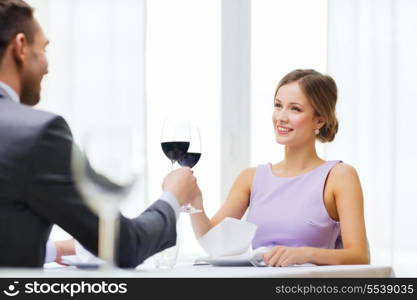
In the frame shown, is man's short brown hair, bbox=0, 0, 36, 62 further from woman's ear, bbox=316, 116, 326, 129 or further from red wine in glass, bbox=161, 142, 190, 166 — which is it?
woman's ear, bbox=316, 116, 326, 129

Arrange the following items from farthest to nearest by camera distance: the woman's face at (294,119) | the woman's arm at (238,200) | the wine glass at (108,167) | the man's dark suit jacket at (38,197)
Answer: the woman's arm at (238,200) → the woman's face at (294,119) → the man's dark suit jacket at (38,197) → the wine glass at (108,167)

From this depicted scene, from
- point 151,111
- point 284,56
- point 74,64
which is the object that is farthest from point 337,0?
point 74,64

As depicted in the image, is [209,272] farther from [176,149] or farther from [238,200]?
[238,200]

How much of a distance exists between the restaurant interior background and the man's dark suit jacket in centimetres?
225

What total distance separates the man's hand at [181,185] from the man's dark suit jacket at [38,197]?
134 millimetres

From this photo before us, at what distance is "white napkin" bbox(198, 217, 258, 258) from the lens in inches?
80.7

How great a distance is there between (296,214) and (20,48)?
1.31 metres

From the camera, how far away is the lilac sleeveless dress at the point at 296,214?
263cm

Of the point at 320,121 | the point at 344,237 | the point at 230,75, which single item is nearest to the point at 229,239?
the point at 344,237

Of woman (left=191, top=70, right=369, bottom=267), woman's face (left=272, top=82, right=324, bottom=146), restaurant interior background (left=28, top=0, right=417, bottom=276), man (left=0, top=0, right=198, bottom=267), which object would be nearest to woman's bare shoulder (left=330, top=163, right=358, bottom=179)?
woman (left=191, top=70, right=369, bottom=267)

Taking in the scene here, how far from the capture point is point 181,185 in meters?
1.63

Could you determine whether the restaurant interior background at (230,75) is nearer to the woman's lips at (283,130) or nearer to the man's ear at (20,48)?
the woman's lips at (283,130)

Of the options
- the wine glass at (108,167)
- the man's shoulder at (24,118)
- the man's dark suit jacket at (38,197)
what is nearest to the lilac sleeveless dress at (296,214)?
the man's dark suit jacket at (38,197)

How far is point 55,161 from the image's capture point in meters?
1.45
